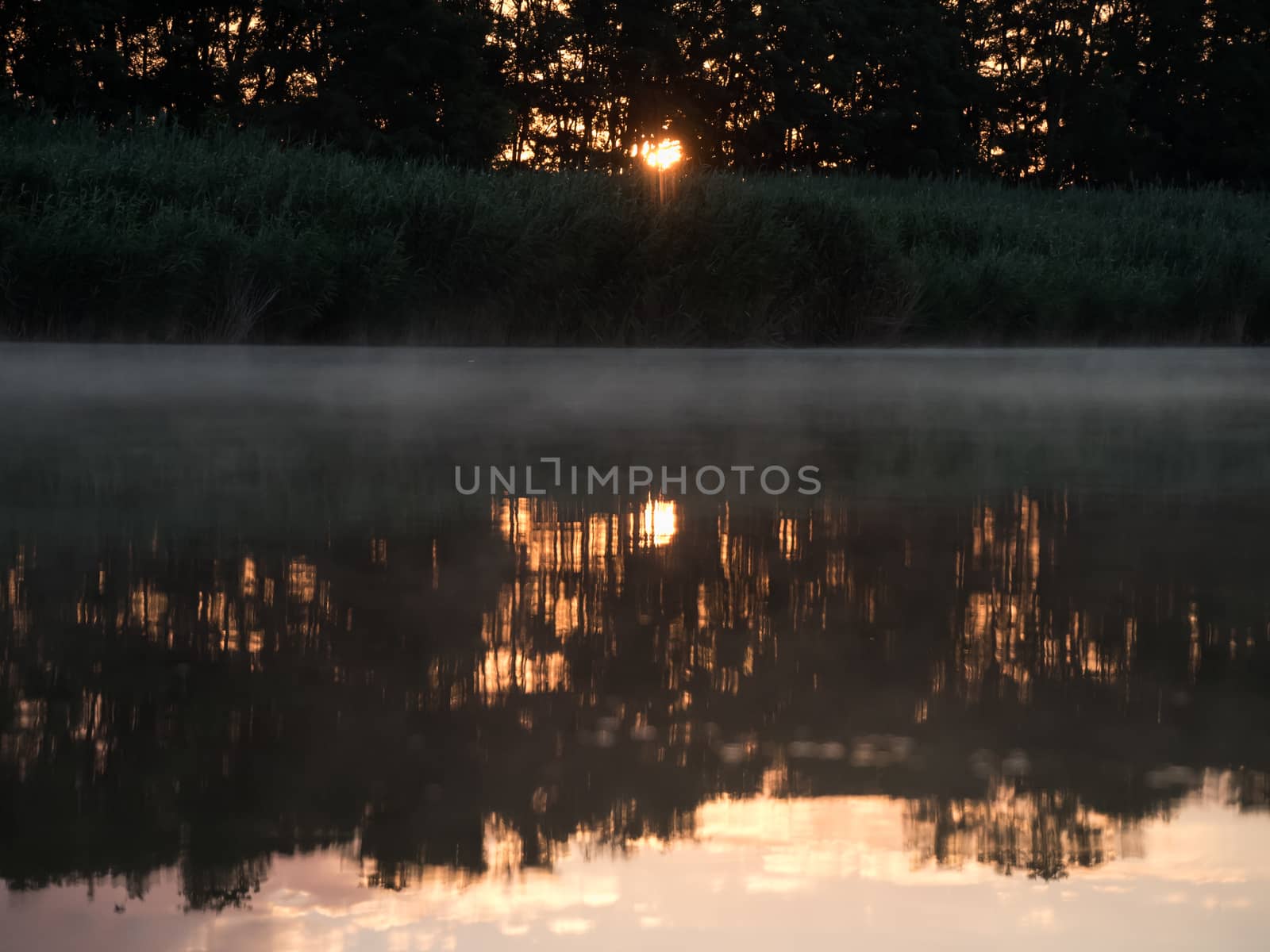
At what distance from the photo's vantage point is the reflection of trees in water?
1.67 metres

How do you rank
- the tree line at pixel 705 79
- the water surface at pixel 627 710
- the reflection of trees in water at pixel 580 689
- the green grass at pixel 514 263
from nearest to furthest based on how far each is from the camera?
the water surface at pixel 627 710 → the reflection of trees in water at pixel 580 689 → the green grass at pixel 514 263 → the tree line at pixel 705 79

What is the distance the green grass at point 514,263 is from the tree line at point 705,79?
11.3 metres

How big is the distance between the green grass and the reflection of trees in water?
28.6ft

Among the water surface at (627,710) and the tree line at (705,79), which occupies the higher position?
the tree line at (705,79)

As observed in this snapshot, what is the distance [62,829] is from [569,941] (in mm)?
556

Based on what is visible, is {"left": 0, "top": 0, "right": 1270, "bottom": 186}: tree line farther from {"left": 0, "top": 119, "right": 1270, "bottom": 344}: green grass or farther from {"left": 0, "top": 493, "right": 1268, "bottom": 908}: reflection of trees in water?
{"left": 0, "top": 493, "right": 1268, "bottom": 908}: reflection of trees in water

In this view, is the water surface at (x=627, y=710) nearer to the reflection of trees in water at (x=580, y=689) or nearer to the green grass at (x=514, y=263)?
the reflection of trees in water at (x=580, y=689)

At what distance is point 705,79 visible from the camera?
34812mm

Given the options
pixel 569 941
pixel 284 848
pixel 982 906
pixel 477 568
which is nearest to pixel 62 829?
pixel 284 848

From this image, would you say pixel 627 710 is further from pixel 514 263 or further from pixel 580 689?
pixel 514 263

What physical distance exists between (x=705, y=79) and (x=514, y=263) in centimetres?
2210

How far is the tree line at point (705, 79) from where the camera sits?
27.7m

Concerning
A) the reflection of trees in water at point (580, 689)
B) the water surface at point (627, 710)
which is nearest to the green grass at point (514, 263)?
the water surface at point (627, 710)

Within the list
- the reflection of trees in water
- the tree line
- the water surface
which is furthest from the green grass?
the tree line
